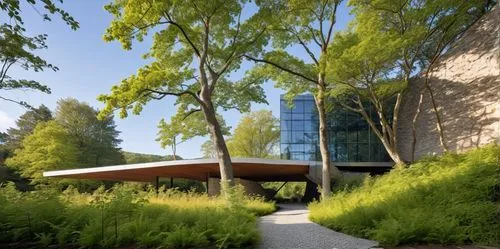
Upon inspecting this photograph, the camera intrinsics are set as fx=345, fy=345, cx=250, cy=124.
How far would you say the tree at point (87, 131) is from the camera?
44344 millimetres

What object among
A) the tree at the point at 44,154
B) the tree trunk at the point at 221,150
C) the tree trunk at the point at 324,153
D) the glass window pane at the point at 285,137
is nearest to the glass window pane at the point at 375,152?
the glass window pane at the point at 285,137

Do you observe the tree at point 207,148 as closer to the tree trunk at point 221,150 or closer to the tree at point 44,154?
the tree at point 44,154

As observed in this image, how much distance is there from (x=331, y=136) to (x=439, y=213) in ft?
72.0

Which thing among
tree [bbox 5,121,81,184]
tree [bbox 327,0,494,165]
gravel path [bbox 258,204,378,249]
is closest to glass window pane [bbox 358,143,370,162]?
tree [bbox 327,0,494,165]

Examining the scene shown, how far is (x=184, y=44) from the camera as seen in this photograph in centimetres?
1689

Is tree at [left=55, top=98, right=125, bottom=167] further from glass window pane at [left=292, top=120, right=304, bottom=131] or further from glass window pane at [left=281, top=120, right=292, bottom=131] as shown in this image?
glass window pane at [left=292, top=120, right=304, bottom=131]

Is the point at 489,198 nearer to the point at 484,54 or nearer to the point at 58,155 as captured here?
the point at 484,54

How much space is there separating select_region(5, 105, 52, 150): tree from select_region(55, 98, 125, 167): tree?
2.91 m

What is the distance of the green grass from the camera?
6.66 metres

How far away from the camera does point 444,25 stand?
1620cm

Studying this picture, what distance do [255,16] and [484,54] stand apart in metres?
13.3

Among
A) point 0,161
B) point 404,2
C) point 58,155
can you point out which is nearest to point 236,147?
point 58,155

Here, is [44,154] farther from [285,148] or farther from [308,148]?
[308,148]

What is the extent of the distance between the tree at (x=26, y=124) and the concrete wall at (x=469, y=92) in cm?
4518
